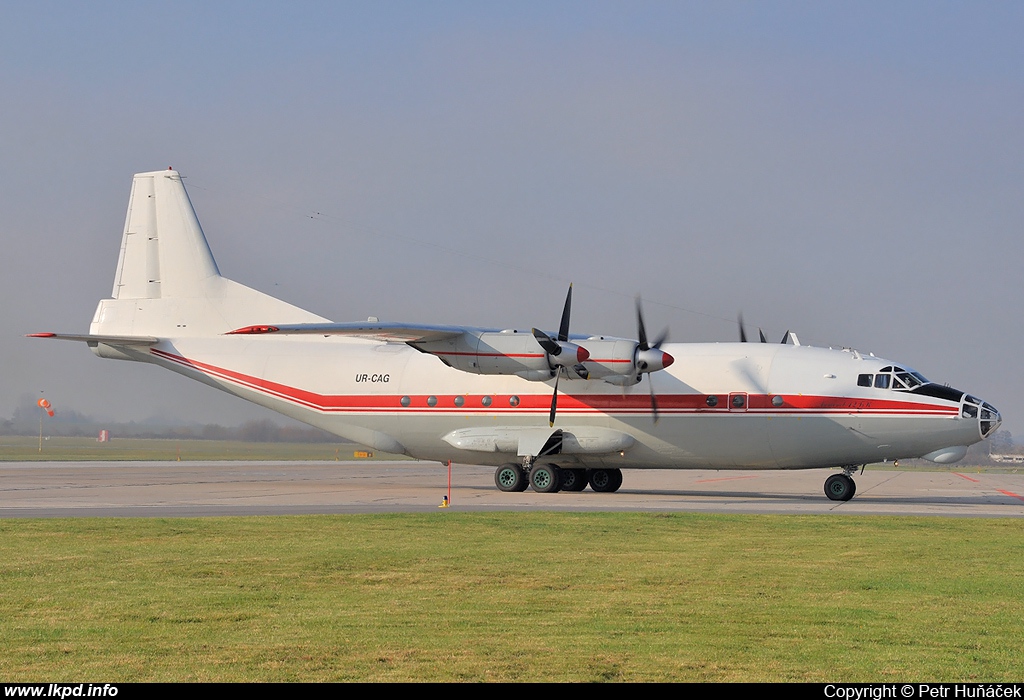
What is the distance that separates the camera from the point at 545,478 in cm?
3288

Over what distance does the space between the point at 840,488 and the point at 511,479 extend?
33.7 ft

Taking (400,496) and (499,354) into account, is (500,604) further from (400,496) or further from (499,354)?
(499,354)

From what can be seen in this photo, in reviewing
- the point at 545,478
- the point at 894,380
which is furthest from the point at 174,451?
the point at 894,380

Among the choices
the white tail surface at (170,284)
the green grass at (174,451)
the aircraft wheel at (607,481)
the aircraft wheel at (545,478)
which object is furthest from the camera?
the green grass at (174,451)

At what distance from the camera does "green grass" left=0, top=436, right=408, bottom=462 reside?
70750 millimetres

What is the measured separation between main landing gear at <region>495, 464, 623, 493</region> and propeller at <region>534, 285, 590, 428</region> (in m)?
2.93

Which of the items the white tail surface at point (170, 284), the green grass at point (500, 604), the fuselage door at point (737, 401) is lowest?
the green grass at point (500, 604)

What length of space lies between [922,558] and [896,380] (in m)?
15.2

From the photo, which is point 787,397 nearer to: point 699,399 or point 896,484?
point 699,399

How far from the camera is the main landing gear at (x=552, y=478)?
32884 mm

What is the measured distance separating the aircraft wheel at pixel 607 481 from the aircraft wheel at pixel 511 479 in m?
2.97

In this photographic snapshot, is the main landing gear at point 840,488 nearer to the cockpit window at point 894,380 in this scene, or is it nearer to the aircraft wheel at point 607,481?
the cockpit window at point 894,380

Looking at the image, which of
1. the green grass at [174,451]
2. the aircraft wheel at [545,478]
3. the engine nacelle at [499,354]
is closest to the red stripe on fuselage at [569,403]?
A: the aircraft wheel at [545,478]
